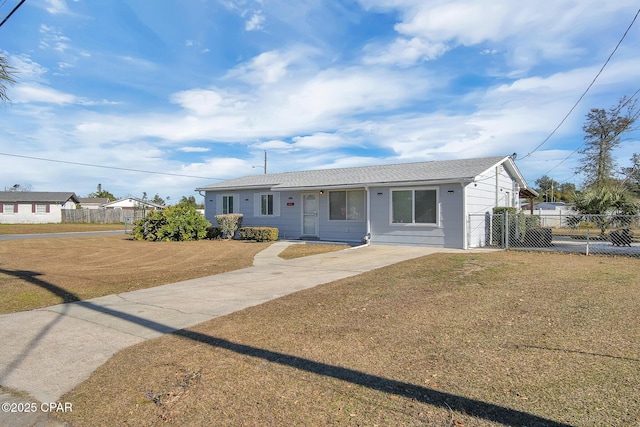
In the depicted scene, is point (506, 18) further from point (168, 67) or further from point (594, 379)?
point (168, 67)

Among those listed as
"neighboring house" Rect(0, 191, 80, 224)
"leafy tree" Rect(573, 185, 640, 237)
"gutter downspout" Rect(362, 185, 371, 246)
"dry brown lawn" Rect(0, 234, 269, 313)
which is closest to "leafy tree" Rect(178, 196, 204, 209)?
"dry brown lawn" Rect(0, 234, 269, 313)

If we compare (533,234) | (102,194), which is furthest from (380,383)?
(102,194)

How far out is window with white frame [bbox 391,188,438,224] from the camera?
1431 cm

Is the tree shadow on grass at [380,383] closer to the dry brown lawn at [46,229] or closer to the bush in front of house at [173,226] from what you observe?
the bush in front of house at [173,226]

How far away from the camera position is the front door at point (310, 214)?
59.0 feet

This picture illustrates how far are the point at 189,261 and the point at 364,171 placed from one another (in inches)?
390

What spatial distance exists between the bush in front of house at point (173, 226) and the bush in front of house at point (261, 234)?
122 inches

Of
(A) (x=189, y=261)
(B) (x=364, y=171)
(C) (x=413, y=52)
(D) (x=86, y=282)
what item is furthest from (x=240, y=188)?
(D) (x=86, y=282)

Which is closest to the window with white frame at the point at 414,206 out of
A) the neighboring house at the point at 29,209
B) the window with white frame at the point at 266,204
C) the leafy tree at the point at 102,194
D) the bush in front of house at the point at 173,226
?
the window with white frame at the point at 266,204

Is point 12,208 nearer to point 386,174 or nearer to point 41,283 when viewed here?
point 41,283

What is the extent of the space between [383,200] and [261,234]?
600cm

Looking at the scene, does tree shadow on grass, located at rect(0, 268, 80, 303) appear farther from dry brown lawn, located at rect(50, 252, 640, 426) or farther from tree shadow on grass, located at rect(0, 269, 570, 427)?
dry brown lawn, located at rect(50, 252, 640, 426)

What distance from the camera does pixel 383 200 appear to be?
15383mm

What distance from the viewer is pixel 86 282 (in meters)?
8.44
